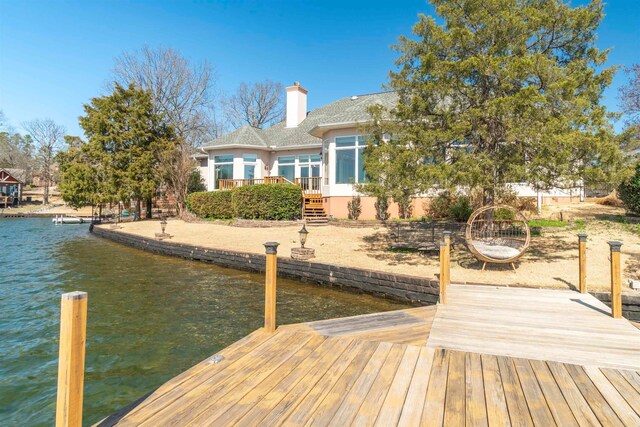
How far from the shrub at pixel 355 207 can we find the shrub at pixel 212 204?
717cm

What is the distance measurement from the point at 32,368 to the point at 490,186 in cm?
862

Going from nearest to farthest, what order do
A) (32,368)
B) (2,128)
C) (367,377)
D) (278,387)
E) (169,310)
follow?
(278,387)
(367,377)
(32,368)
(169,310)
(2,128)

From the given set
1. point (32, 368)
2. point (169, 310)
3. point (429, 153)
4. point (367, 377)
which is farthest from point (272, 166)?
point (367, 377)

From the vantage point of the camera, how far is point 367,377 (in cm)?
288

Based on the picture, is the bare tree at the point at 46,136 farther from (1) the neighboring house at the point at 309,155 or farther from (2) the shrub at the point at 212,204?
(2) the shrub at the point at 212,204

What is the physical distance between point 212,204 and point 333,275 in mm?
13854

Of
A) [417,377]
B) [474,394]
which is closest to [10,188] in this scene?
[417,377]

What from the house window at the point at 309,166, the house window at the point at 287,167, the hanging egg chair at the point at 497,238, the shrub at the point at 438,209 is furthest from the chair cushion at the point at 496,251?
the house window at the point at 287,167

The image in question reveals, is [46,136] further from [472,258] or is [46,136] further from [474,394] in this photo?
[474,394]

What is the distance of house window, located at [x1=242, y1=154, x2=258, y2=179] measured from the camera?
72.4 ft

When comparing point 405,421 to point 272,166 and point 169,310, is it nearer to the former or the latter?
point 169,310

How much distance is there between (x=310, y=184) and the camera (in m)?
18.7

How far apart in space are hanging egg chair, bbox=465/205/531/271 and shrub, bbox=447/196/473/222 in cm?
105

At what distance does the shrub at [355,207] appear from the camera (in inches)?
642
